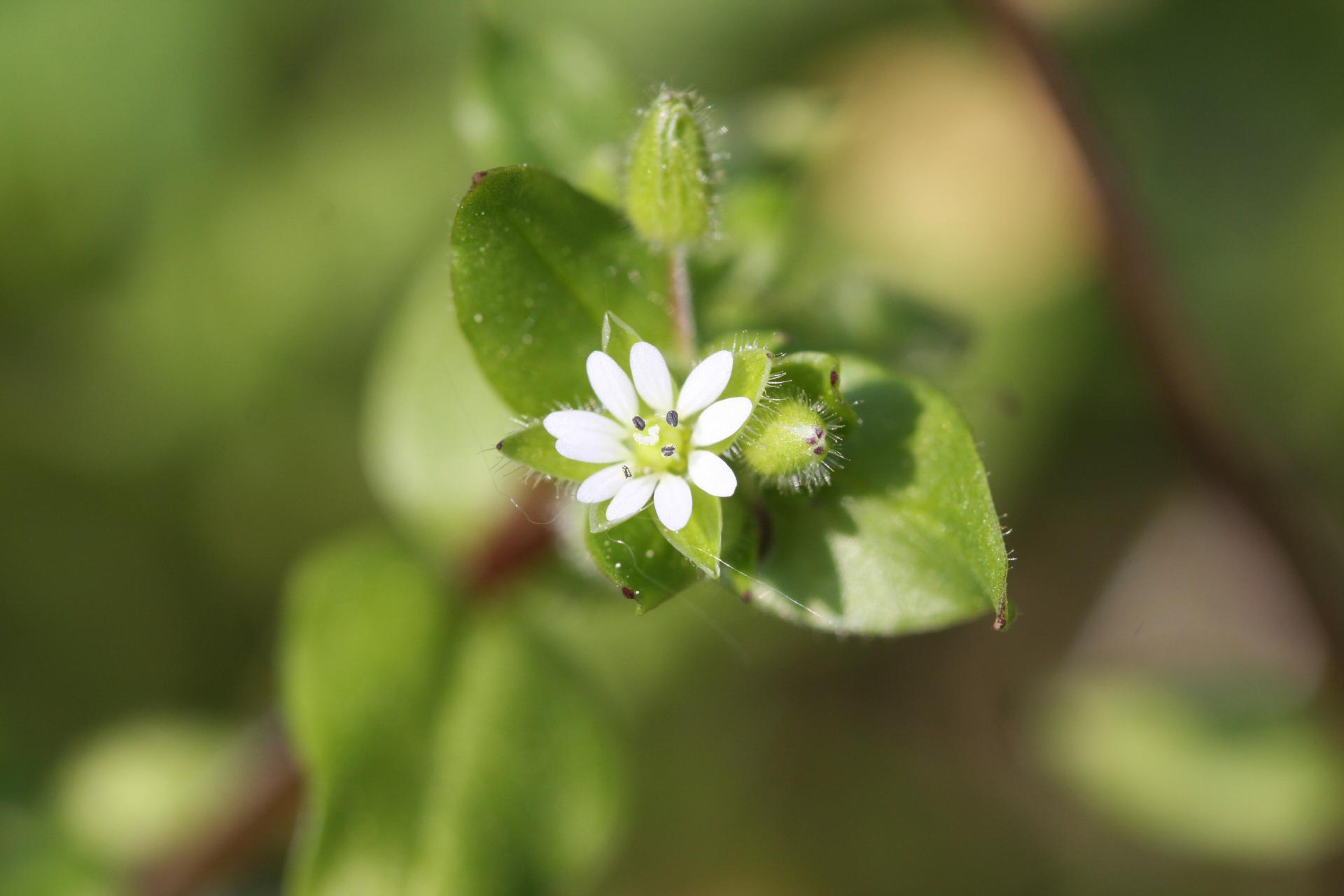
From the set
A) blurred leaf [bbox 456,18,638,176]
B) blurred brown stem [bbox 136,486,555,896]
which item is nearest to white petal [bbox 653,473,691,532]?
blurred brown stem [bbox 136,486,555,896]

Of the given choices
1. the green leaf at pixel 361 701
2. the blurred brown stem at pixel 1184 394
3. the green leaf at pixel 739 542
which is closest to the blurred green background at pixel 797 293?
the blurred brown stem at pixel 1184 394

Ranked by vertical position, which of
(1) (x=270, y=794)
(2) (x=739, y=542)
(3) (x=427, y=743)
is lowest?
(1) (x=270, y=794)

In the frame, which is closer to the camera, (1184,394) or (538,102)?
(538,102)

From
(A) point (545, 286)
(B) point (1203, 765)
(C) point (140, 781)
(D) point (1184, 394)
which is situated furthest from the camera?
(B) point (1203, 765)

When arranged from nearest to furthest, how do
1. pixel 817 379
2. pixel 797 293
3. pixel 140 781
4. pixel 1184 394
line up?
pixel 817 379
pixel 1184 394
pixel 797 293
pixel 140 781

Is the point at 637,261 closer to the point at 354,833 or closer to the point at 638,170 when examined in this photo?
the point at 638,170

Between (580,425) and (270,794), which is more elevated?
(580,425)

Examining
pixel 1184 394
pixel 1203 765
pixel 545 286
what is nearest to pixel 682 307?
pixel 545 286

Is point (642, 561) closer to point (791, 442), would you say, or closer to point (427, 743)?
point (791, 442)
